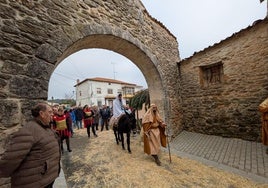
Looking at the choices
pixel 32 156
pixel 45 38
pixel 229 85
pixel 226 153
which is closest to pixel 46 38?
pixel 45 38

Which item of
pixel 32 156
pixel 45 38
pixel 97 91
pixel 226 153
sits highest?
pixel 97 91

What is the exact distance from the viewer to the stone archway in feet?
8.38

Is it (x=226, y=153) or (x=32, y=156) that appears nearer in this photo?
(x=32, y=156)

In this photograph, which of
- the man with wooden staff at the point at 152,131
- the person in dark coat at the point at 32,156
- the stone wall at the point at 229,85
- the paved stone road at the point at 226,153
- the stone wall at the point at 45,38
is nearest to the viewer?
the person in dark coat at the point at 32,156

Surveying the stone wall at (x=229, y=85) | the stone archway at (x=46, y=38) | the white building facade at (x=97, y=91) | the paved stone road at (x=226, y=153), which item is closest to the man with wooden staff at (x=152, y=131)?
the paved stone road at (x=226, y=153)

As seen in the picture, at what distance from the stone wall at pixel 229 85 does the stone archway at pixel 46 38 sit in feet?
8.53

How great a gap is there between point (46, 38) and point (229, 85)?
Result: 602cm

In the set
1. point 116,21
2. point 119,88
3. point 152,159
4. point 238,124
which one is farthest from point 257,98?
point 119,88

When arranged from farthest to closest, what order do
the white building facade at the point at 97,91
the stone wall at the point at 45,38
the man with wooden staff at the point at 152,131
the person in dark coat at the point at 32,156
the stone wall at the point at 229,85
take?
1. the white building facade at the point at 97,91
2. the stone wall at the point at 229,85
3. the man with wooden staff at the point at 152,131
4. the stone wall at the point at 45,38
5. the person in dark coat at the point at 32,156

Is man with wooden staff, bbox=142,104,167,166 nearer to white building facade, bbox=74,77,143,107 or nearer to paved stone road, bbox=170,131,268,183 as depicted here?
paved stone road, bbox=170,131,268,183

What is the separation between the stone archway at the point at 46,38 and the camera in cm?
255

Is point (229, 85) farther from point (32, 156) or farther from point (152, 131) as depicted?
point (32, 156)

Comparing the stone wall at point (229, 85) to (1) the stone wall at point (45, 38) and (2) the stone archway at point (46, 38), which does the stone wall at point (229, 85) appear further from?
(1) the stone wall at point (45, 38)

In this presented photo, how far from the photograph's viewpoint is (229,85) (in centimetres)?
620
